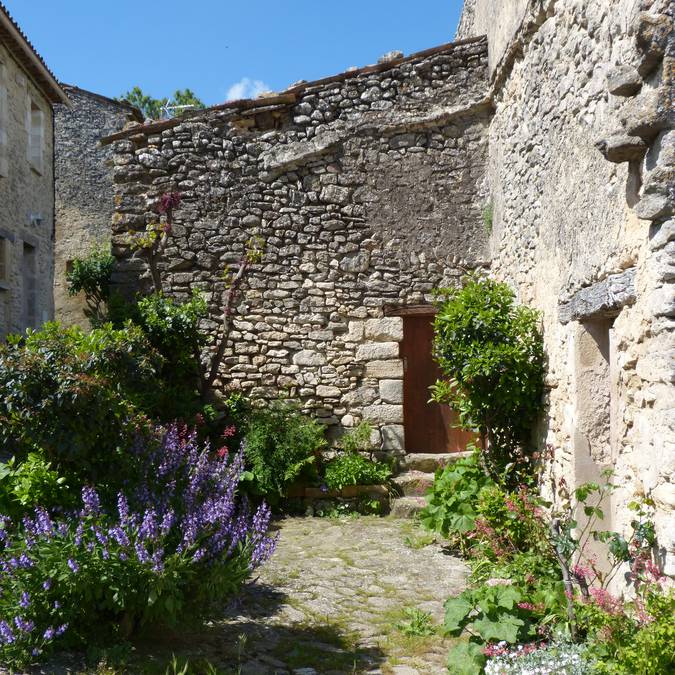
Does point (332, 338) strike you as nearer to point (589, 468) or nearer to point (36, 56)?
point (589, 468)

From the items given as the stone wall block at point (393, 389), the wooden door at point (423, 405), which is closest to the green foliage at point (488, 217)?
the wooden door at point (423, 405)

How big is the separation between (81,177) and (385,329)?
46.4 feet

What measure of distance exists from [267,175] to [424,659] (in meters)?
5.72

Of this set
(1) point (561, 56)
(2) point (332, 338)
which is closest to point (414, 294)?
(2) point (332, 338)

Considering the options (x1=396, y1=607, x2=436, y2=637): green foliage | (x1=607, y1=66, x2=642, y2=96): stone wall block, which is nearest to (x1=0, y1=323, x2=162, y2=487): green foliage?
(x1=396, y1=607, x2=436, y2=637): green foliage

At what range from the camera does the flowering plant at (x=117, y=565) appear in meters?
3.28

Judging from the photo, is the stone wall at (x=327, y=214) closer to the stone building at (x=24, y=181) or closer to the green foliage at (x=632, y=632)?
the stone building at (x=24, y=181)

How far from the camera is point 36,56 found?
11.2 metres

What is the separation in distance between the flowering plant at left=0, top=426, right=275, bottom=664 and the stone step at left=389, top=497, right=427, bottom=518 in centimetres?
371

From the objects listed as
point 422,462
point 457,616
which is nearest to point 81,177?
point 422,462

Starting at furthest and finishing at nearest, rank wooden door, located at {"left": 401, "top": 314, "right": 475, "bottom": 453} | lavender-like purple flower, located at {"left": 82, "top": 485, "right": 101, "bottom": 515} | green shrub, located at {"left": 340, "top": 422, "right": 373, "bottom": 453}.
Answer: wooden door, located at {"left": 401, "top": 314, "right": 475, "bottom": 453} < green shrub, located at {"left": 340, "top": 422, "right": 373, "bottom": 453} < lavender-like purple flower, located at {"left": 82, "top": 485, "right": 101, "bottom": 515}

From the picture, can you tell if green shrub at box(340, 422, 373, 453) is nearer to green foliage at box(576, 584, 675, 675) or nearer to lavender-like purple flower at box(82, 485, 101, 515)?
green foliage at box(576, 584, 675, 675)

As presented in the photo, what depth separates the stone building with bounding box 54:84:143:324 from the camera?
18.7 m

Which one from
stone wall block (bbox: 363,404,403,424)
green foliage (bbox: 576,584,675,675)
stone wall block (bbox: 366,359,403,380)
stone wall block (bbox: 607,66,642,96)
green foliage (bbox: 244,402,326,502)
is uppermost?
stone wall block (bbox: 607,66,642,96)
